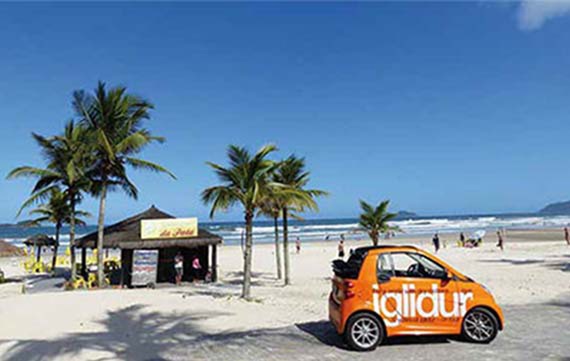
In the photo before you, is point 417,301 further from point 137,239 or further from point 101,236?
point 101,236

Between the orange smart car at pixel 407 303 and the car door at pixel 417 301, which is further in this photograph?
the car door at pixel 417 301

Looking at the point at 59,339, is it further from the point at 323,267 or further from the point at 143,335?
the point at 323,267

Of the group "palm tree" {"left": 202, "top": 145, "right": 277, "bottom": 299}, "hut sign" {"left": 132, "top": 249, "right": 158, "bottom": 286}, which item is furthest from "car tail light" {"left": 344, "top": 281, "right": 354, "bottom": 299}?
"hut sign" {"left": 132, "top": 249, "right": 158, "bottom": 286}

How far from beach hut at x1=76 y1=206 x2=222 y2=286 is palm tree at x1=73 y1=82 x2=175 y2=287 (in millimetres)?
1157

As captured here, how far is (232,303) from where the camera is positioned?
515 inches

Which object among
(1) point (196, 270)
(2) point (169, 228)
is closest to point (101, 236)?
(2) point (169, 228)

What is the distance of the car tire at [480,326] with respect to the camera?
757 centimetres

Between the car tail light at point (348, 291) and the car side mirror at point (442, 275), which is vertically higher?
the car side mirror at point (442, 275)

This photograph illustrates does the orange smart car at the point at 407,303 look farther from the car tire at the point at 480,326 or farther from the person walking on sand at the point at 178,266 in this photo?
the person walking on sand at the point at 178,266

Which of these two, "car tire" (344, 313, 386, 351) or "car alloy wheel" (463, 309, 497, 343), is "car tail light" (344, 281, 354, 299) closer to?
"car tire" (344, 313, 386, 351)

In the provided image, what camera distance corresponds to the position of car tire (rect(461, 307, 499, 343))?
7.57 metres

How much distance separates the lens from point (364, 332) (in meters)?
7.38

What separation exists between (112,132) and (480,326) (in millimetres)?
15166

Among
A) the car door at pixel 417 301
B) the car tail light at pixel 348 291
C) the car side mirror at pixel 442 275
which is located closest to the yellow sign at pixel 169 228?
the car tail light at pixel 348 291
